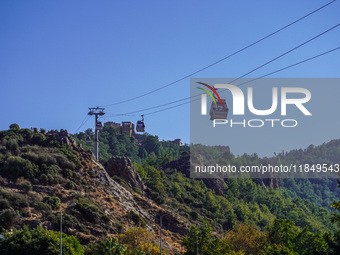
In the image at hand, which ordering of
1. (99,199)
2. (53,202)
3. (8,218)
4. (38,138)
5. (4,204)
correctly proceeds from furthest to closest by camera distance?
(38,138)
(99,199)
(53,202)
(4,204)
(8,218)

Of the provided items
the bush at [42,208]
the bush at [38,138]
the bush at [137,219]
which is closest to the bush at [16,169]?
the bush at [42,208]

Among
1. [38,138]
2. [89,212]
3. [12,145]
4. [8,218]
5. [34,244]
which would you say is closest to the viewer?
[34,244]

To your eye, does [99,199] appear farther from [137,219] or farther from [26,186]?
[26,186]

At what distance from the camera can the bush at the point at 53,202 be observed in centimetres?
8325

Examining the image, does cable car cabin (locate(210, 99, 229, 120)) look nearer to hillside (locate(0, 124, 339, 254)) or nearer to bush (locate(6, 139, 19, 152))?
hillside (locate(0, 124, 339, 254))

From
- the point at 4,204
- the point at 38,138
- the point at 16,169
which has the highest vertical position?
the point at 38,138

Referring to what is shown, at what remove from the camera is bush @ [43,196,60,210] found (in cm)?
8325

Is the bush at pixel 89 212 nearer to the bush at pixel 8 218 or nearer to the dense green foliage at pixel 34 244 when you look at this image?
the bush at pixel 8 218

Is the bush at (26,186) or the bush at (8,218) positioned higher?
the bush at (26,186)

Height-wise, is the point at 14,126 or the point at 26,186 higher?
the point at 14,126

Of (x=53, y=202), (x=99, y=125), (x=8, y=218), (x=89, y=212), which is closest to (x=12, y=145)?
(x=99, y=125)

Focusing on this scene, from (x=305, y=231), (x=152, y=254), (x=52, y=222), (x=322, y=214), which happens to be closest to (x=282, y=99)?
(x=305, y=231)

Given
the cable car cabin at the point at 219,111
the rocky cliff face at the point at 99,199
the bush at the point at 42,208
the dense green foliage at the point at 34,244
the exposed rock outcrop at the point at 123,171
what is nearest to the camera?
the dense green foliage at the point at 34,244

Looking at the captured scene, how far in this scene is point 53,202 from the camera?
83938 mm
